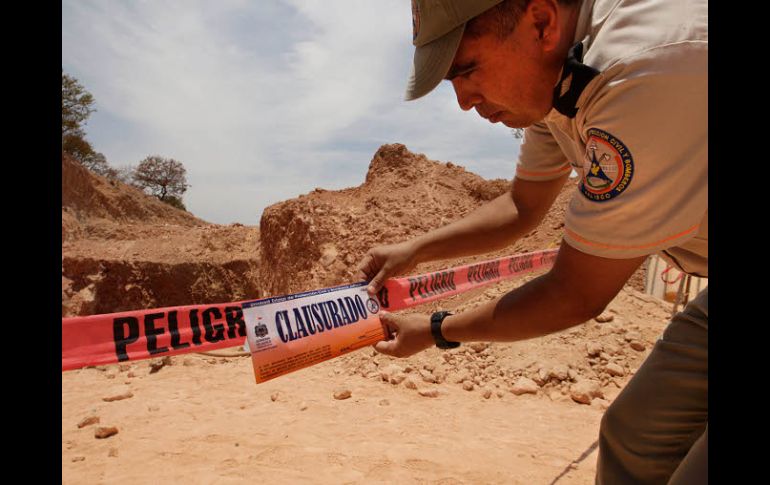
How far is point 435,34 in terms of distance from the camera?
155 centimetres

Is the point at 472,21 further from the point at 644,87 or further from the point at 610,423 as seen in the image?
the point at 610,423

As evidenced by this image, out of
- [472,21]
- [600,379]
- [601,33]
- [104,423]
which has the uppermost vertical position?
[472,21]

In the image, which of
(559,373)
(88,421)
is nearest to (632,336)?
(559,373)

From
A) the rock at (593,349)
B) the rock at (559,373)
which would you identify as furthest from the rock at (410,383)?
the rock at (593,349)

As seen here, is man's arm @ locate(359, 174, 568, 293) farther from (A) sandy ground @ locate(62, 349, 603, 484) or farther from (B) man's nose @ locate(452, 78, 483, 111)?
(A) sandy ground @ locate(62, 349, 603, 484)

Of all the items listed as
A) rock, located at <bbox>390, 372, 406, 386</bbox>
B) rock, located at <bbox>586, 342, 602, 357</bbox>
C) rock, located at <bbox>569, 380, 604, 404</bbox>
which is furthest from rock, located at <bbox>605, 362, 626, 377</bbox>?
rock, located at <bbox>390, 372, 406, 386</bbox>

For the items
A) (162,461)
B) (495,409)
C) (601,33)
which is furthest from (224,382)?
(601,33)

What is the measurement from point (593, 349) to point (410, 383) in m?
2.16

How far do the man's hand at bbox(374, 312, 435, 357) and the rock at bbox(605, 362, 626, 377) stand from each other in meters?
3.54

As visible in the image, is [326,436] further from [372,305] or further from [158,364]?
[158,364]

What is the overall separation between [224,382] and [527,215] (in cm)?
481

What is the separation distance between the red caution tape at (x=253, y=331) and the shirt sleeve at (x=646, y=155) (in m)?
1.69
